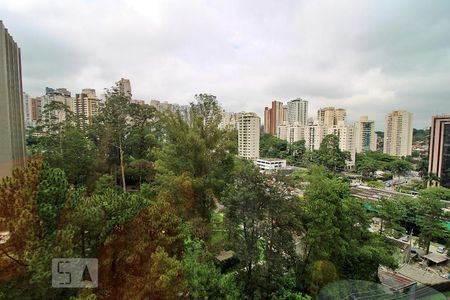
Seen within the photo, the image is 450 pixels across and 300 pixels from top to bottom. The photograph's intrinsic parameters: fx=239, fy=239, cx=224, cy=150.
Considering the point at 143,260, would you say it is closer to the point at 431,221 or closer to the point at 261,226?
the point at 261,226

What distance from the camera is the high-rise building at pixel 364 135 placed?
161ft

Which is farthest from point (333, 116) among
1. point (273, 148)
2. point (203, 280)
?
point (203, 280)

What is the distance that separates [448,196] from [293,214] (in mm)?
22949

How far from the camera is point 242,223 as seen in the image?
17.8ft

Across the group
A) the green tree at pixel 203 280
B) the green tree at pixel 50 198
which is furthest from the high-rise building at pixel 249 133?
the green tree at pixel 50 198

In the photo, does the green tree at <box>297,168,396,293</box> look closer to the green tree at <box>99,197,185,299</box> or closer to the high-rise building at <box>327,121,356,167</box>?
the green tree at <box>99,197,185,299</box>

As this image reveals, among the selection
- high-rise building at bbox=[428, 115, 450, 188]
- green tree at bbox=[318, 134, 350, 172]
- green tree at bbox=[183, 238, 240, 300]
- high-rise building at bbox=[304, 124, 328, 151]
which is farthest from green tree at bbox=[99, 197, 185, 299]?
high-rise building at bbox=[304, 124, 328, 151]

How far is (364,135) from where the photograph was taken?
5150cm

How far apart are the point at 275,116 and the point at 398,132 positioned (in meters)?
25.4

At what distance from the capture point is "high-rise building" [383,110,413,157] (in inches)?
1817

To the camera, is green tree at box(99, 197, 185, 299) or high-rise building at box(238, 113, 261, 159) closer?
green tree at box(99, 197, 185, 299)

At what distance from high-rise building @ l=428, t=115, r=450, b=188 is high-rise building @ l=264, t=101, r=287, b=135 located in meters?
33.1

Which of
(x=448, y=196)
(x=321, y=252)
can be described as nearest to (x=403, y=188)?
(x=448, y=196)

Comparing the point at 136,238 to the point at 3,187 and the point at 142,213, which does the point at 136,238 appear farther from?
the point at 3,187
